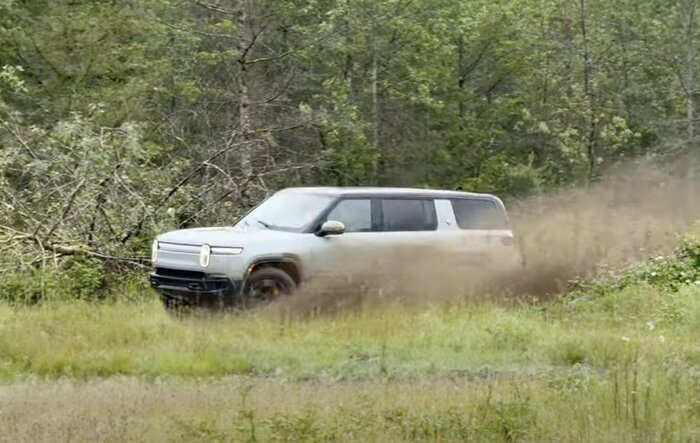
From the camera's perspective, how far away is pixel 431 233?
14859mm

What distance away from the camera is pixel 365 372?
→ 31.7 ft

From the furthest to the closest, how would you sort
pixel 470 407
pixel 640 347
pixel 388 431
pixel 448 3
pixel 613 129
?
pixel 448 3 → pixel 613 129 → pixel 640 347 → pixel 470 407 → pixel 388 431

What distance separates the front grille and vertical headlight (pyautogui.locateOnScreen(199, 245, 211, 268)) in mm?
126

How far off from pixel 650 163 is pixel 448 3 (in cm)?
932

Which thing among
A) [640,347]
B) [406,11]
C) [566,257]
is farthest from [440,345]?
[406,11]

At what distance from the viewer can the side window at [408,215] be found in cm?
1455

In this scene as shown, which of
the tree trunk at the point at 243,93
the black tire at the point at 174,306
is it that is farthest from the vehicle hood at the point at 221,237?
the tree trunk at the point at 243,93

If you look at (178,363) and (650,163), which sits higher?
(650,163)

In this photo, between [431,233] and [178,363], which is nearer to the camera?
[178,363]

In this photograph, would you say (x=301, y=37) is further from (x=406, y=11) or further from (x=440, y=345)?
(x=440, y=345)

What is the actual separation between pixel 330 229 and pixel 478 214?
2955 millimetres

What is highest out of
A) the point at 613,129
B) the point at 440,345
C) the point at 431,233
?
the point at 613,129

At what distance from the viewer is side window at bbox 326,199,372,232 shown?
14.0 meters

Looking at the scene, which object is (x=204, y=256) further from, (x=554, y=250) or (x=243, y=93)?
(x=243, y=93)
